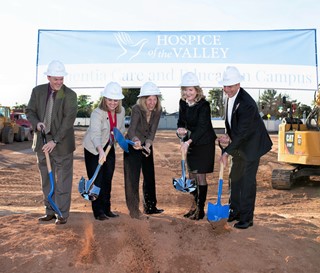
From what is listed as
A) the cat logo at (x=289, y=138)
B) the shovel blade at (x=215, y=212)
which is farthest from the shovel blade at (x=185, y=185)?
the cat logo at (x=289, y=138)

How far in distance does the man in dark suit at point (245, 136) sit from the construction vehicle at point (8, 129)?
60.2ft

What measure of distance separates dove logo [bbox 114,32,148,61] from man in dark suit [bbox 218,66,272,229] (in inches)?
129

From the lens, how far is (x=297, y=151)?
9516mm

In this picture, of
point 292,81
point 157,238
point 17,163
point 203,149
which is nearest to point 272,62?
point 292,81

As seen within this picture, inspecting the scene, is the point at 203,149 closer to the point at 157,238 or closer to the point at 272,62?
the point at 157,238

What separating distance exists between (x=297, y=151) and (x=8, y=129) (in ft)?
53.1

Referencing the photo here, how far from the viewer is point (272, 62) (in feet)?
25.8

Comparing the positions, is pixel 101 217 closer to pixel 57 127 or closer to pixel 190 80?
pixel 57 127

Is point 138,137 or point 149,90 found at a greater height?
point 149,90

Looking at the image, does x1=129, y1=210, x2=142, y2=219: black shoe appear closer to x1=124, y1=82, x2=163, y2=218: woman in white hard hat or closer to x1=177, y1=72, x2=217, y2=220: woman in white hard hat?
x1=124, y1=82, x2=163, y2=218: woman in white hard hat

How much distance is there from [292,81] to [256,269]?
184 inches

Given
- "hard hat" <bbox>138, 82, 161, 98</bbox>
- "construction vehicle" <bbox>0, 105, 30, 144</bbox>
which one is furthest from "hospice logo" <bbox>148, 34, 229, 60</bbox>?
"construction vehicle" <bbox>0, 105, 30, 144</bbox>

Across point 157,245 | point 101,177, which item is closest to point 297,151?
point 101,177

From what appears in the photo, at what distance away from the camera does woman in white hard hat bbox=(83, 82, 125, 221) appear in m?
5.07
